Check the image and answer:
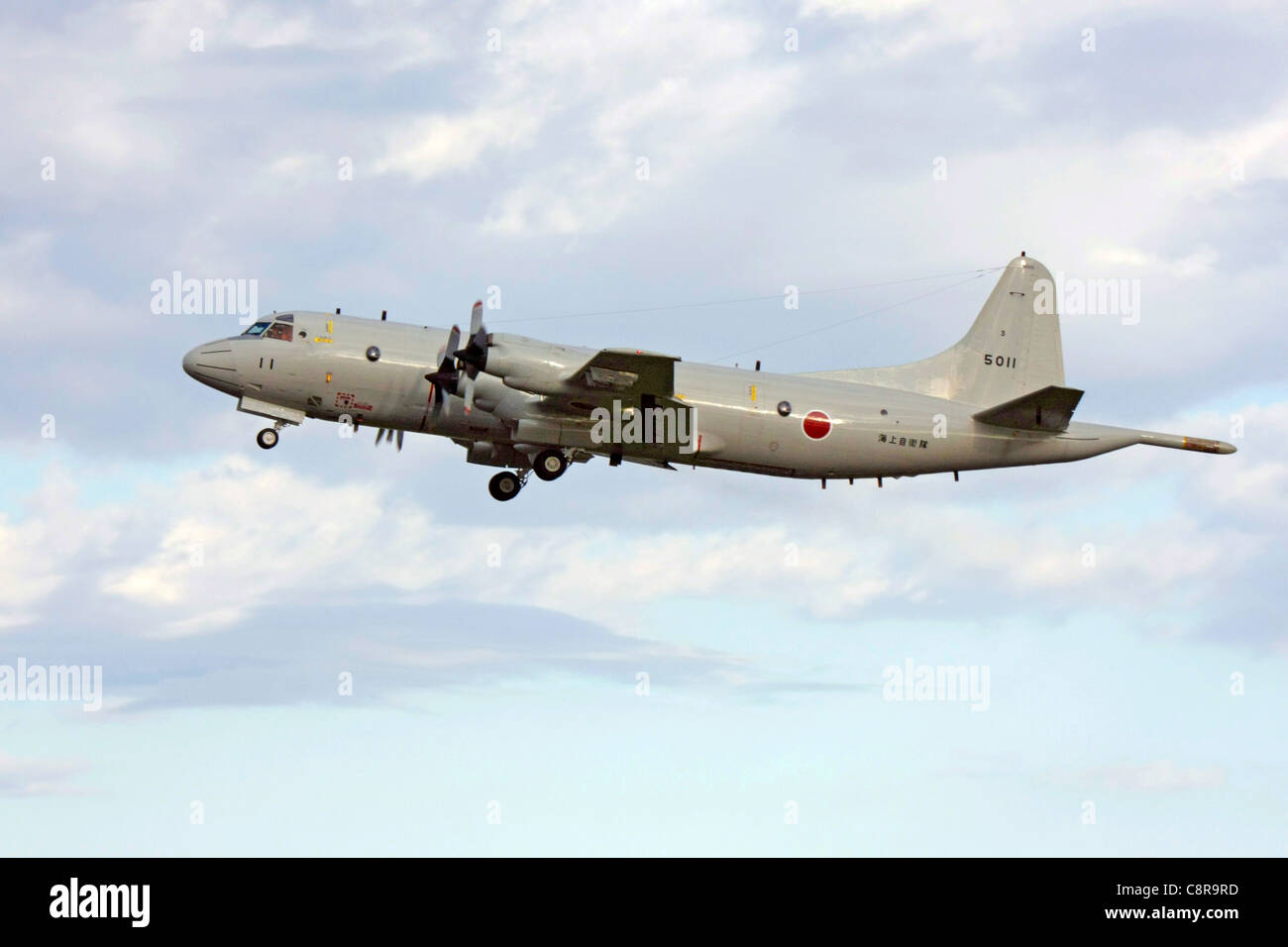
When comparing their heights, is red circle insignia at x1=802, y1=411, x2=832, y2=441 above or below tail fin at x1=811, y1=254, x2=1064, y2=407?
below

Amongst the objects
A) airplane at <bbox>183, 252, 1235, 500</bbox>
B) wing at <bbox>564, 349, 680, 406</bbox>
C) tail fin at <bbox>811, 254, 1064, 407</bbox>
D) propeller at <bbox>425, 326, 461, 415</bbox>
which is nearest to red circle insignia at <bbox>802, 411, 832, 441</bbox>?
airplane at <bbox>183, 252, 1235, 500</bbox>

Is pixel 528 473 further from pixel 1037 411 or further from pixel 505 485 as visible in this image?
pixel 1037 411

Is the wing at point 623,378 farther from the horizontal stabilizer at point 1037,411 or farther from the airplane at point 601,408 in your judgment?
the horizontal stabilizer at point 1037,411

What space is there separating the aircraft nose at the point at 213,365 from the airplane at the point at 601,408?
0.11 ft

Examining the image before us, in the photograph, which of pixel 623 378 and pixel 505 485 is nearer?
pixel 623 378

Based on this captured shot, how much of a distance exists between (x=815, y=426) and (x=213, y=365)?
14.5 m

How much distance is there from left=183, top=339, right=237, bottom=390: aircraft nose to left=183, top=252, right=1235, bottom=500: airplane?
0.11 feet

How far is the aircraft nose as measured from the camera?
3466cm

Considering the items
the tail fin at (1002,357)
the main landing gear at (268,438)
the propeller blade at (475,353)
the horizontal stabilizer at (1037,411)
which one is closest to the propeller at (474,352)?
the propeller blade at (475,353)

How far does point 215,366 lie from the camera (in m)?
34.7

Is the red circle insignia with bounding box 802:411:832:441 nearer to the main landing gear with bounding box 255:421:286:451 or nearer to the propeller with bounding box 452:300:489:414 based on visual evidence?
the propeller with bounding box 452:300:489:414

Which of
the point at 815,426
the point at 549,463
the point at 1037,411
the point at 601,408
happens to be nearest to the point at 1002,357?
the point at 1037,411

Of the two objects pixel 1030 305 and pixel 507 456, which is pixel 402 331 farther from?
pixel 1030 305
